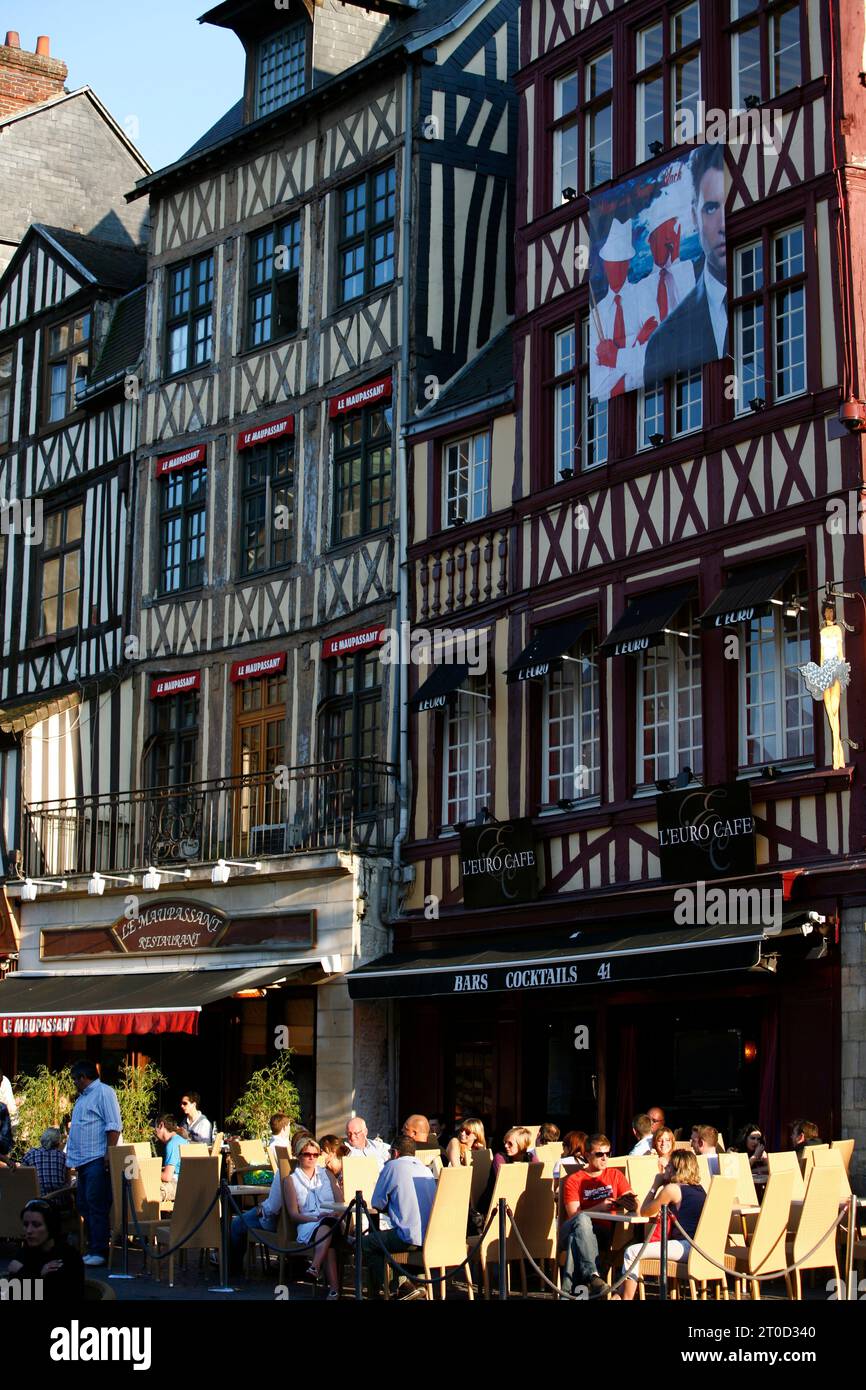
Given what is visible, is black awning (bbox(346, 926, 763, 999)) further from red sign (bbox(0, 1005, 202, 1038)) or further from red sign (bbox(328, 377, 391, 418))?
red sign (bbox(328, 377, 391, 418))

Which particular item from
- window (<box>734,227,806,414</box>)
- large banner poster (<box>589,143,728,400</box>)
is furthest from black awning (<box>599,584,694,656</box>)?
large banner poster (<box>589,143,728,400</box>)

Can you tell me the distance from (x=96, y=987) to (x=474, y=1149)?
9360 mm

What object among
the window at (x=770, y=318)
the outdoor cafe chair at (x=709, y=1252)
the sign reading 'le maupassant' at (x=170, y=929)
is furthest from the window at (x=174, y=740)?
the outdoor cafe chair at (x=709, y=1252)

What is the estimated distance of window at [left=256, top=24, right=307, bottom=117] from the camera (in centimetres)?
2330

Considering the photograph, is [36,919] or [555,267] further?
[36,919]

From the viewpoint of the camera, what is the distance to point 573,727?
60.2 ft

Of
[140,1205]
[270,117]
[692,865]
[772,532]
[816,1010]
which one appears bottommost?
[140,1205]

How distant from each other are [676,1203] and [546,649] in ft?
24.2

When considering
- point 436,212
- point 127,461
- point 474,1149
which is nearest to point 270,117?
point 436,212

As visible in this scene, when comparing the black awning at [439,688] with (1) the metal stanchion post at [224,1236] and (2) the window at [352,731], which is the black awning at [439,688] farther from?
(1) the metal stanchion post at [224,1236]

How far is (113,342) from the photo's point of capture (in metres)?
26.3

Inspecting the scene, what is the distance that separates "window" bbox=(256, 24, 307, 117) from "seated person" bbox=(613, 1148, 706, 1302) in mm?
14822

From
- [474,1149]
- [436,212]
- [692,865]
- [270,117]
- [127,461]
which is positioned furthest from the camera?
[127,461]

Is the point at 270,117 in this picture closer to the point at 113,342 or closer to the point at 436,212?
the point at 436,212
